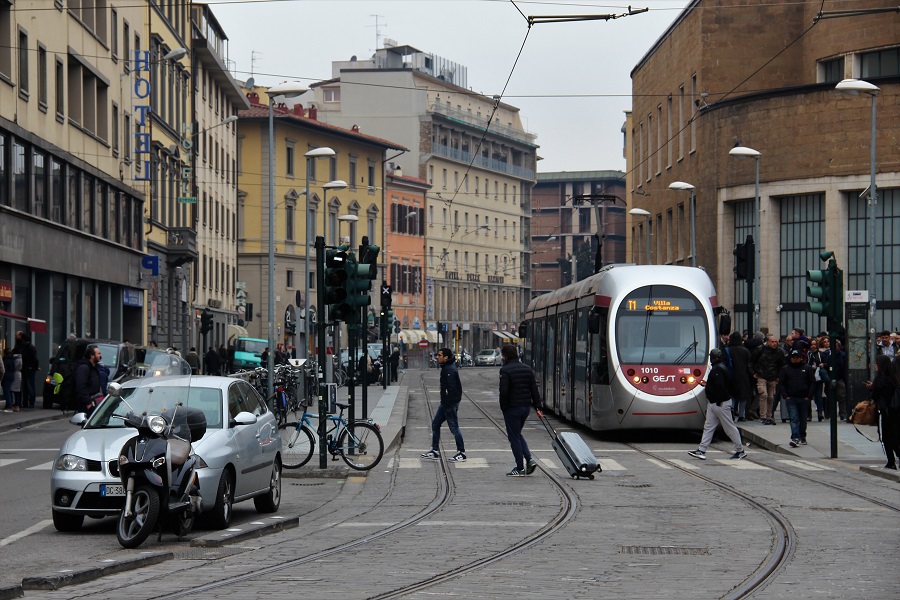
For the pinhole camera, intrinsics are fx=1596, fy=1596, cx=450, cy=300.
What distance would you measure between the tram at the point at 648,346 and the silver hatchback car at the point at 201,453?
12074mm

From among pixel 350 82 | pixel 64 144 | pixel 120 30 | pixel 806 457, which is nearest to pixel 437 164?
pixel 350 82

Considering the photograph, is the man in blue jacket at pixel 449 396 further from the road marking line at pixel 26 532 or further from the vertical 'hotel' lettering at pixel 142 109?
the vertical 'hotel' lettering at pixel 142 109

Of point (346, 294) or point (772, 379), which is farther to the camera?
point (772, 379)

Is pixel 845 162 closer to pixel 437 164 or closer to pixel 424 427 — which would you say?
pixel 424 427

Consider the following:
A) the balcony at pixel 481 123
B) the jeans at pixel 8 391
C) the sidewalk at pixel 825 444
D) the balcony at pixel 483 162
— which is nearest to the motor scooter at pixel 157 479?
the sidewalk at pixel 825 444

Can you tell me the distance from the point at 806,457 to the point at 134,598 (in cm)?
1634

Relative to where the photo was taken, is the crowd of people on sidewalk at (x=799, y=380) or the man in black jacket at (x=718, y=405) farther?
the man in black jacket at (x=718, y=405)

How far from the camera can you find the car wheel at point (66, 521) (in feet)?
46.8

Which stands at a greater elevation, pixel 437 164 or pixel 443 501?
pixel 437 164

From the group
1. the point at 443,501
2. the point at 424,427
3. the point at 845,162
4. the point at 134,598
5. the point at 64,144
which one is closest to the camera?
the point at 134,598

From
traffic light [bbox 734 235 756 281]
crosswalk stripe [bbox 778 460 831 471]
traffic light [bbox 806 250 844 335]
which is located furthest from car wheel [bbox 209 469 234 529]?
traffic light [bbox 734 235 756 281]

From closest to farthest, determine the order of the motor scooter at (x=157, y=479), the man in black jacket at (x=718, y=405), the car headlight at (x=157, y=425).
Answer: the motor scooter at (x=157, y=479)
the car headlight at (x=157, y=425)
the man in black jacket at (x=718, y=405)

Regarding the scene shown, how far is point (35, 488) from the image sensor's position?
18.9 metres

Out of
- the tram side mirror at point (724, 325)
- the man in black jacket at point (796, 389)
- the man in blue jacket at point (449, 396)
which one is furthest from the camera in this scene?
the tram side mirror at point (724, 325)
